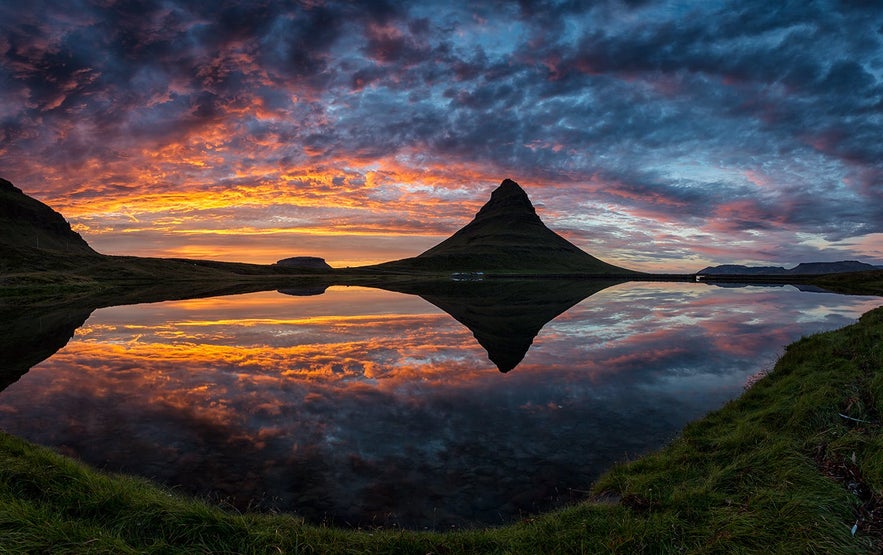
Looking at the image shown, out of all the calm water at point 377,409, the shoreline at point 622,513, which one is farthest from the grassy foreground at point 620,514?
the calm water at point 377,409

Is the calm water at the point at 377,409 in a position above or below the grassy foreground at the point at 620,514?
below

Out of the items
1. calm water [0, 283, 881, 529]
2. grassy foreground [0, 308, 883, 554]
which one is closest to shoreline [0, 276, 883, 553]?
grassy foreground [0, 308, 883, 554]

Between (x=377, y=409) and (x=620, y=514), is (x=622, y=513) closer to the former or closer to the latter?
(x=620, y=514)

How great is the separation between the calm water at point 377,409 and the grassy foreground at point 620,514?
1.61m

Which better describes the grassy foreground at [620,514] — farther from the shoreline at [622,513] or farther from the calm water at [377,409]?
the calm water at [377,409]

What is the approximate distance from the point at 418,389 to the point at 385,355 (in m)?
7.02

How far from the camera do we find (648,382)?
65.8 ft

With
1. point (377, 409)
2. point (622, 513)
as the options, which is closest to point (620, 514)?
point (622, 513)

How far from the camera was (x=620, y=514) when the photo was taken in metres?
8.27

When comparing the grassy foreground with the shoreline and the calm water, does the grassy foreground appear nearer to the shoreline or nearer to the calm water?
the shoreline

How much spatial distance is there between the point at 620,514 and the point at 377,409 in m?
9.68

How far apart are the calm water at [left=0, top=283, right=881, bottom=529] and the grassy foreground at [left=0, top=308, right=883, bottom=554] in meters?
1.61

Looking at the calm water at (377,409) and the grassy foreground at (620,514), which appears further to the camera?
the calm water at (377,409)

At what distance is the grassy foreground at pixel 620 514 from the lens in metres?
6.68
